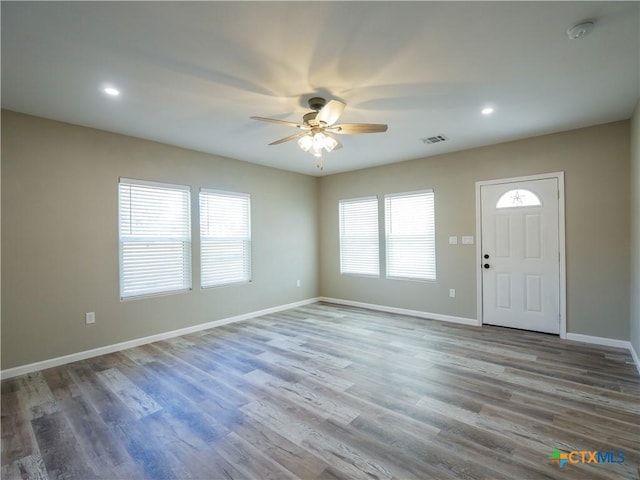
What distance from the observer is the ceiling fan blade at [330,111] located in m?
2.60

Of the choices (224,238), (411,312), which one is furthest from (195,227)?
(411,312)

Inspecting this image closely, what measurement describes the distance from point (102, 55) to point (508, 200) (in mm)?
4926

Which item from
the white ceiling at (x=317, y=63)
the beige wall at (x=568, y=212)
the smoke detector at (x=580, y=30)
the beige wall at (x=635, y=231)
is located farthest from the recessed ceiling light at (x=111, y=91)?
the beige wall at (x=635, y=231)

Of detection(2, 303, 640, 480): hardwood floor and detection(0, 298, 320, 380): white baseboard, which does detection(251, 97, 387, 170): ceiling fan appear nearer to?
detection(2, 303, 640, 480): hardwood floor

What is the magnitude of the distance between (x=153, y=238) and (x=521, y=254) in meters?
5.12

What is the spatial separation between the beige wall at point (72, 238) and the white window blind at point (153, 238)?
0.35 feet

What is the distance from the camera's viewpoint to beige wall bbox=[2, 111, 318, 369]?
321 centimetres

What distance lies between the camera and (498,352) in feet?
12.0

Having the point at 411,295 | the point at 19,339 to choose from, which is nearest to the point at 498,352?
the point at 411,295

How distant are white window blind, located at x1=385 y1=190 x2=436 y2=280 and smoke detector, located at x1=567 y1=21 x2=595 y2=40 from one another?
10.4 ft

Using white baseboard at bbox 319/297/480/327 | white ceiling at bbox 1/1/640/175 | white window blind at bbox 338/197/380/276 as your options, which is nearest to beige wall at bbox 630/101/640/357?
white ceiling at bbox 1/1/640/175

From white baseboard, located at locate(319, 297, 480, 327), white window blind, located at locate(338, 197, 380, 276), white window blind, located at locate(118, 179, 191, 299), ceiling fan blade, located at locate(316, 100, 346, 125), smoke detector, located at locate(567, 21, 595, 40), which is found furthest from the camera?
white window blind, located at locate(338, 197, 380, 276)

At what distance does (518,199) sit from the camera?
4.43m

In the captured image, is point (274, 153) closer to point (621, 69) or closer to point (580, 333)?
point (621, 69)
